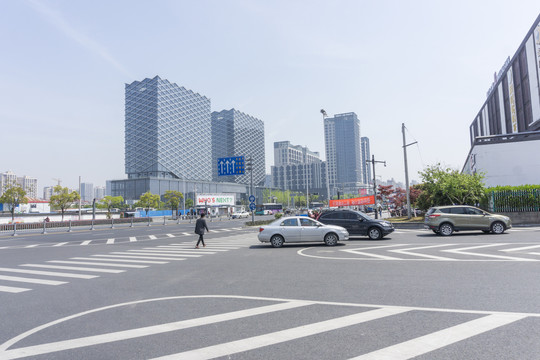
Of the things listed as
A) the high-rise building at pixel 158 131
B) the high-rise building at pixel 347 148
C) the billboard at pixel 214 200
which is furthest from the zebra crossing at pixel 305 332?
the high-rise building at pixel 347 148

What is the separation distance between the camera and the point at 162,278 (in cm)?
920

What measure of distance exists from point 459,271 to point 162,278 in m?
7.91

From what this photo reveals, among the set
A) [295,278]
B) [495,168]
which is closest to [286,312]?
[295,278]

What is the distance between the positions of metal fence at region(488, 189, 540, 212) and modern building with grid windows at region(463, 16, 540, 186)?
6.00 m

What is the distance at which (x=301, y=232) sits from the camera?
1616cm

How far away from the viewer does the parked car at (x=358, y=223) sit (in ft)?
60.7

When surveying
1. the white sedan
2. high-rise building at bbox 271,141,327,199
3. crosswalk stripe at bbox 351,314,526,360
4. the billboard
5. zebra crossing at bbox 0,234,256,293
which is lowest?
zebra crossing at bbox 0,234,256,293

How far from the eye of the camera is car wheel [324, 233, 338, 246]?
52.3ft

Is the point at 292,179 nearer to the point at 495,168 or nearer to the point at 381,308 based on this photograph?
the point at 495,168

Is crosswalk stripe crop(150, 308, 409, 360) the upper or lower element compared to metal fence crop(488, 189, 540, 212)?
lower

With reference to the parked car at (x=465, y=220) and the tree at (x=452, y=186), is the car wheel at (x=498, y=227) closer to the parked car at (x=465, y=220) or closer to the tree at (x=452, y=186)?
the parked car at (x=465, y=220)

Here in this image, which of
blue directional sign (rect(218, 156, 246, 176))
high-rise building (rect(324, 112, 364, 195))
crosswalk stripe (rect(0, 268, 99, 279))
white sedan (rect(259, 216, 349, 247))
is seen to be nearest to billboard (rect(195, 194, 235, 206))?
blue directional sign (rect(218, 156, 246, 176))

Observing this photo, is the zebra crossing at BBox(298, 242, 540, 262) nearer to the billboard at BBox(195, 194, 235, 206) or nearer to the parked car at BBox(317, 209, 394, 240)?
the parked car at BBox(317, 209, 394, 240)

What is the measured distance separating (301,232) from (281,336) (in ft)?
38.0
